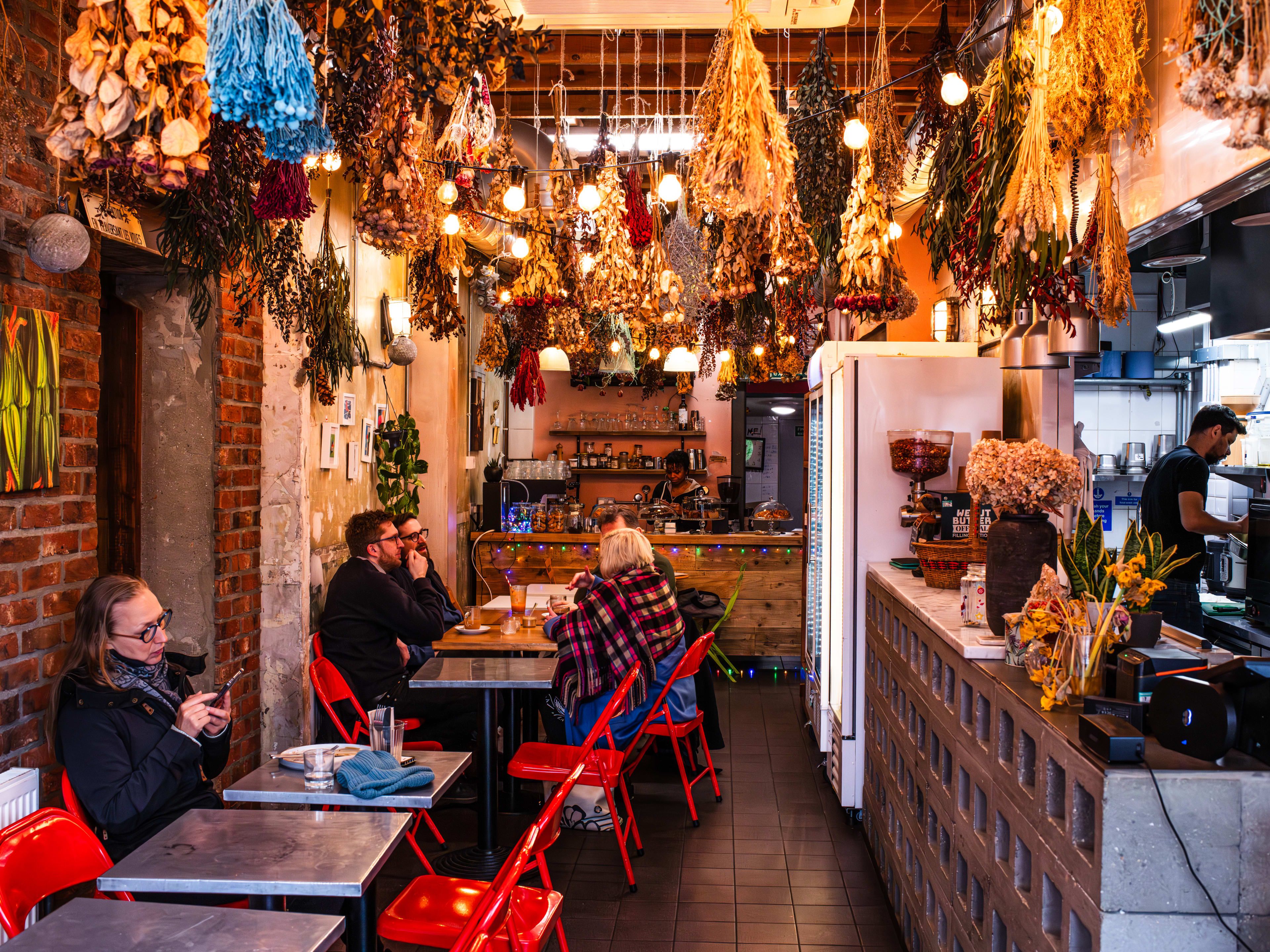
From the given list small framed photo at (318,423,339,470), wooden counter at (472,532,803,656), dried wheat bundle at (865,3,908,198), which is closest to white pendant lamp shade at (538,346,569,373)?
wooden counter at (472,532,803,656)

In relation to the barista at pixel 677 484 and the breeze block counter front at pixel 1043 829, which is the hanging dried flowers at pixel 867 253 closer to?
the breeze block counter front at pixel 1043 829

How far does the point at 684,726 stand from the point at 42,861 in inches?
118

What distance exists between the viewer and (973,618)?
2910mm

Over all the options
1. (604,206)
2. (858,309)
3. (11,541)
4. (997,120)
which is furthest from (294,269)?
(997,120)

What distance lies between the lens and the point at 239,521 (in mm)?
4336

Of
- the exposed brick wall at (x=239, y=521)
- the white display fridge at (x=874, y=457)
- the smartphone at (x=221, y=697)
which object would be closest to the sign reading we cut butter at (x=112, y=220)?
the exposed brick wall at (x=239, y=521)

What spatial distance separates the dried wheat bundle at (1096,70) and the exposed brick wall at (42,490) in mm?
2904

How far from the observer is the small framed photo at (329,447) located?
526cm

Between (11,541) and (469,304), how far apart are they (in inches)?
278

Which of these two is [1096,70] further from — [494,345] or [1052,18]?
[494,345]

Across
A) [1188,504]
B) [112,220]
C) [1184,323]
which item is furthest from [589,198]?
[1184,323]

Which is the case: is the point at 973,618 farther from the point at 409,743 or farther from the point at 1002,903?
the point at 409,743

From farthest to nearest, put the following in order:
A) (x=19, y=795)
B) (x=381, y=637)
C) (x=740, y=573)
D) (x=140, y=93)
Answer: (x=740, y=573) → (x=381, y=637) → (x=19, y=795) → (x=140, y=93)

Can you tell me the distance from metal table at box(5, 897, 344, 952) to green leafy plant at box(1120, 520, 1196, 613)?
197 cm
